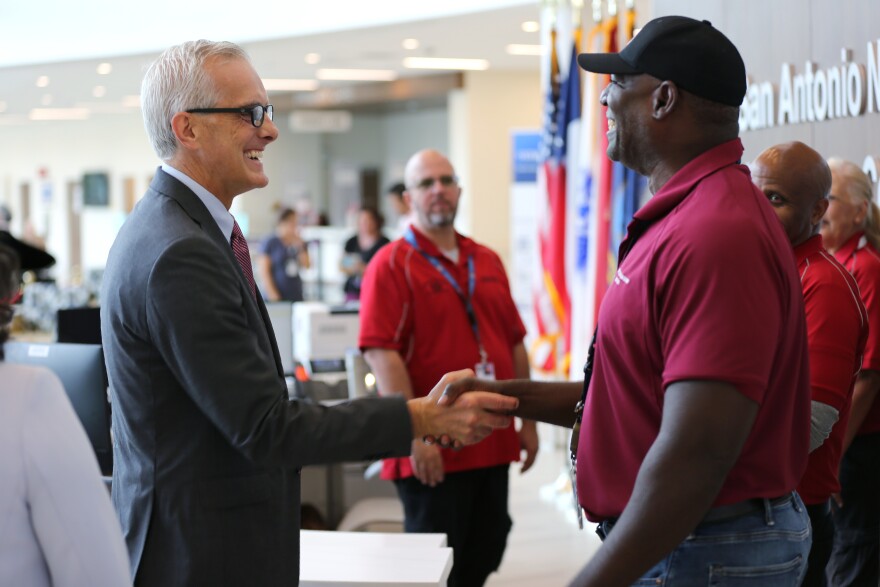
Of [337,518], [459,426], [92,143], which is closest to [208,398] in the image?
[459,426]

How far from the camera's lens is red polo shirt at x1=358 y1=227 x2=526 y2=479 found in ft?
12.5

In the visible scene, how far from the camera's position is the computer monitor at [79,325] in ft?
12.1

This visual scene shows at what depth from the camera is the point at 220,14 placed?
463 inches

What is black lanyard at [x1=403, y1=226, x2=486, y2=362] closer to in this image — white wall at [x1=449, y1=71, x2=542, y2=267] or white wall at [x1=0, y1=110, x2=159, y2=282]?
white wall at [x1=449, y1=71, x2=542, y2=267]

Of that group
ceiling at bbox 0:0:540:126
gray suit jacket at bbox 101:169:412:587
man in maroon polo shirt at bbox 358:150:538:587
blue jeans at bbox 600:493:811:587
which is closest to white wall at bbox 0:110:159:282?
ceiling at bbox 0:0:540:126

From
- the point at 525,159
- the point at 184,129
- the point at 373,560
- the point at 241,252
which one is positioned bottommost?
the point at 373,560

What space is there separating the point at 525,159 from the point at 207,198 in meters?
8.09

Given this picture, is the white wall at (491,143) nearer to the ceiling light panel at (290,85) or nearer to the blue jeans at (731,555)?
the ceiling light panel at (290,85)

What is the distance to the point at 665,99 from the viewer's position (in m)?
1.68

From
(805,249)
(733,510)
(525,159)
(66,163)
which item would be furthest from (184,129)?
(66,163)

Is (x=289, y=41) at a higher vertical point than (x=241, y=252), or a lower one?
higher

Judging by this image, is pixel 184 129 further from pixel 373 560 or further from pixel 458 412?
pixel 373 560

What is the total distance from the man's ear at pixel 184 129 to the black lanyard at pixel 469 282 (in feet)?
6.58

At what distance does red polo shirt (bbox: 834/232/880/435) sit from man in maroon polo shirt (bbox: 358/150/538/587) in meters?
1.24
